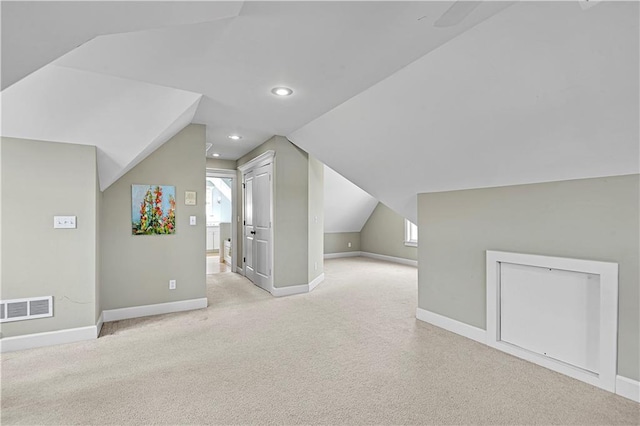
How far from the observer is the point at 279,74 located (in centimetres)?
253

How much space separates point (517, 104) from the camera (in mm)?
2115

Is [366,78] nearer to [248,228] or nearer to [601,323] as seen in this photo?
[601,323]

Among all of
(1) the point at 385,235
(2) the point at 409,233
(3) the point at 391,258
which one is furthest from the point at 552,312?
(1) the point at 385,235

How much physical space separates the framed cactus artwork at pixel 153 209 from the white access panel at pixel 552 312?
12.2 feet

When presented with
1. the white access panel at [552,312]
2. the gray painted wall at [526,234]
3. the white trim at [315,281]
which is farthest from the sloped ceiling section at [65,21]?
the white trim at [315,281]

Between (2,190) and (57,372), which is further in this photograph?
(2,190)

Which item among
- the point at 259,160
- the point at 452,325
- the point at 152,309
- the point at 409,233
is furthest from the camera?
the point at 409,233

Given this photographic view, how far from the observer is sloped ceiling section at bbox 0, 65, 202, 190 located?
8.01 feet

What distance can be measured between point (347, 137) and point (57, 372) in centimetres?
332

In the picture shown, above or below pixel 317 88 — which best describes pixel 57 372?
below

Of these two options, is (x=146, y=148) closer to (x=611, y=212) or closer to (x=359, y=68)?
(x=359, y=68)

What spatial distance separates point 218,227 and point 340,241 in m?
4.12

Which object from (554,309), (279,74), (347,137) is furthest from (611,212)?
(279,74)

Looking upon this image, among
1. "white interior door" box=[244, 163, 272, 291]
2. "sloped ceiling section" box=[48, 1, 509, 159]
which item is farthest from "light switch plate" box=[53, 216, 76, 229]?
"white interior door" box=[244, 163, 272, 291]
